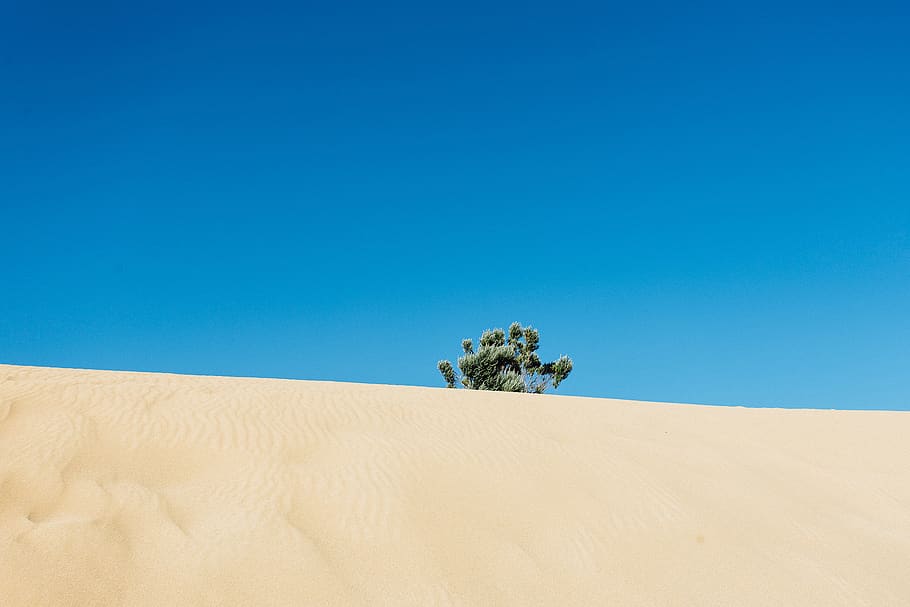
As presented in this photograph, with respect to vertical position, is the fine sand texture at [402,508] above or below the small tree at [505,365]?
below

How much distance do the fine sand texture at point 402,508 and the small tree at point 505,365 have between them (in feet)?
82.7

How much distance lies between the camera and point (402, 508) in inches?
302

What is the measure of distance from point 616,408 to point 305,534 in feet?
32.3

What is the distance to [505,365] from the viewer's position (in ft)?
128

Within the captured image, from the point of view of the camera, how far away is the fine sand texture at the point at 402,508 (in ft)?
20.1

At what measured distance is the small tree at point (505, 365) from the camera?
3753cm

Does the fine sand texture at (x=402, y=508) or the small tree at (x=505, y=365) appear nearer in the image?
the fine sand texture at (x=402, y=508)

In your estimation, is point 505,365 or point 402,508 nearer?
point 402,508

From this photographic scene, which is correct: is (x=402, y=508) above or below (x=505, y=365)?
below

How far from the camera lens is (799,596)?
6938 mm

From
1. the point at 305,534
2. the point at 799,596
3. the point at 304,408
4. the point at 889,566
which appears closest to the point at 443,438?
the point at 304,408

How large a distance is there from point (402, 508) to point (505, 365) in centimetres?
3145

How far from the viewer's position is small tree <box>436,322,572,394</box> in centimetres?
3753

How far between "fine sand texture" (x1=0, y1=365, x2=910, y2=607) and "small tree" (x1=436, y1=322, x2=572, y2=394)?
25.2 m
